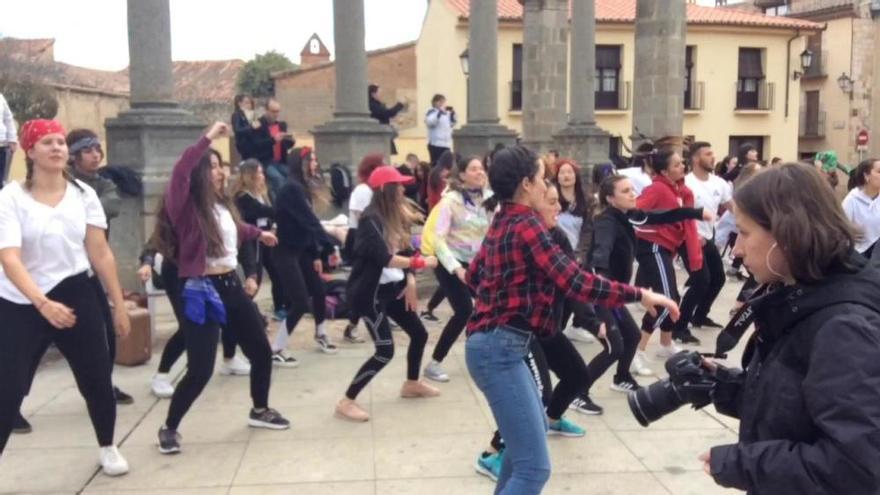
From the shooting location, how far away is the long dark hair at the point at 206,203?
5.25 meters

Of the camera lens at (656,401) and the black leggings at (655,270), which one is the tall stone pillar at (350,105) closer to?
the black leggings at (655,270)

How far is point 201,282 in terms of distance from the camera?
524cm

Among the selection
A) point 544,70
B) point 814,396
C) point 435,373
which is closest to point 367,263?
point 435,373

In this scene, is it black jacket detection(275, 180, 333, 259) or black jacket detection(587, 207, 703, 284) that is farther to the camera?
black jacket detection(275, 180, 333, 259)

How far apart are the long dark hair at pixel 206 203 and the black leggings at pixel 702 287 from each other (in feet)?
14.1

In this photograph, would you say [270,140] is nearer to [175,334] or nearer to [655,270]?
[175,334]

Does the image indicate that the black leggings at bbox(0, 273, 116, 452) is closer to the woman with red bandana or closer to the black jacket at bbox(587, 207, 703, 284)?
A: the woman with red bandana

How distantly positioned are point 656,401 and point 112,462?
12.0ft

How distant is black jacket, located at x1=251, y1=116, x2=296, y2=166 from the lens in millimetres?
12922

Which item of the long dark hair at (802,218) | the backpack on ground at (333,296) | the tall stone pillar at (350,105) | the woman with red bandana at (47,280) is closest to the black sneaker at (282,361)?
the backpack on ground at (333,296)

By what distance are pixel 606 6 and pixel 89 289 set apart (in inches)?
1402

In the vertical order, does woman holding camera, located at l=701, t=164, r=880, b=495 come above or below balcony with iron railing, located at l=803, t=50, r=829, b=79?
below

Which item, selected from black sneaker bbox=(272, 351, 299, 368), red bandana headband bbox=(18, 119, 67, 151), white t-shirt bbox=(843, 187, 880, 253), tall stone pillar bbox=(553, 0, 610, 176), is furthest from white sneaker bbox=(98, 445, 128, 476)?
tall stone pillar bbox=(553, 0, 610, 176)

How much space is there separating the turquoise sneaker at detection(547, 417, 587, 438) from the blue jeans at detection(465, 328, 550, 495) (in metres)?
1.84
